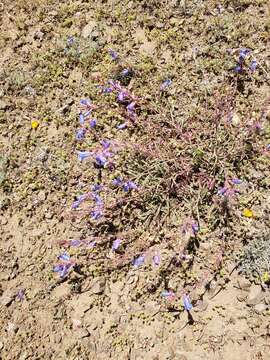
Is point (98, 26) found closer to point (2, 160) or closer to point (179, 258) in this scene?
point (2, 160)

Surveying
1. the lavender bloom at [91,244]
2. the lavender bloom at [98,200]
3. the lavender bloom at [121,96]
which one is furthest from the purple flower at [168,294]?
the lavender bloom at [121,96]

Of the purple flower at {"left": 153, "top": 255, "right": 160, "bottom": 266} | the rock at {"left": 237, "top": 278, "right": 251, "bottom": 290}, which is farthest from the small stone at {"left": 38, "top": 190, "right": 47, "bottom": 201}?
the rock at {"left": 237, "top": 278, "right": 251, "bottom": 290}

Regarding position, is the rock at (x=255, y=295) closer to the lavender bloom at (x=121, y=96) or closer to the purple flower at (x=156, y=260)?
the purple flower at (x=156, y=260)

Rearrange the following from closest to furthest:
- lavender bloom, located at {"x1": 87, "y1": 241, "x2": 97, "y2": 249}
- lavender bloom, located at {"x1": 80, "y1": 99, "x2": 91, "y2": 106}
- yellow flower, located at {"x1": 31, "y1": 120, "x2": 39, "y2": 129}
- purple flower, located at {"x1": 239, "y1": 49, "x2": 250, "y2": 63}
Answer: lavender bloom, located at {"x1": 87, "y1": 241, "x2": 97, "y2": 249} → purple flower, located at {"x1": 239, "y1": 49, "x2": 250, "y2": 63} → lavender bloom, located at {"x1": 80, "y1": 99, "x2": 91, "y2": 106} → yellow flower, located at {"x1": 31, "y1": 120, "x2": 39, "y2": 129}

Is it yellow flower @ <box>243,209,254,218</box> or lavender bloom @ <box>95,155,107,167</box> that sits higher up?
lavender bloom @ <box>95,155,107,167</box>

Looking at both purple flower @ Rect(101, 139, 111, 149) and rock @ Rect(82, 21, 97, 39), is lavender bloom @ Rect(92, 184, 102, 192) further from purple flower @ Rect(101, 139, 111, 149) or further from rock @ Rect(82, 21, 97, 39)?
rock @ Rect(82, 21, 97, 39)

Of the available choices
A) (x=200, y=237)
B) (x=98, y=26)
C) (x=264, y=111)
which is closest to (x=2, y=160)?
Answer: (x=98, y=26)
